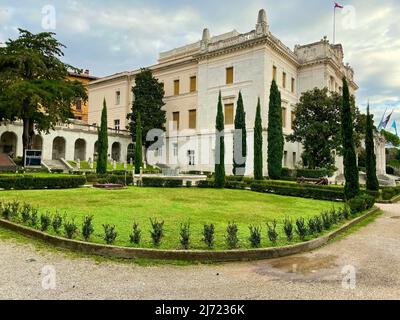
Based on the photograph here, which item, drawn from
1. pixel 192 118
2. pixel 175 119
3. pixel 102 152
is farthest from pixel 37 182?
pixel 175 119

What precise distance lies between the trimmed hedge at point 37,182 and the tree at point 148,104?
19949mm

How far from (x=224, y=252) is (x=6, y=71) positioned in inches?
1072

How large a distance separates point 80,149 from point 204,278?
41.2 metres

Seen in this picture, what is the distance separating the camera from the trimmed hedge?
1757 cm

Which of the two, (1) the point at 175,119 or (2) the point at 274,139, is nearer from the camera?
(2) the point at 274,139

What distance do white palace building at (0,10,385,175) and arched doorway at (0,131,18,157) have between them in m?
3.65

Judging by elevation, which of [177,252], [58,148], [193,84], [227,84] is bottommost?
[177,252]

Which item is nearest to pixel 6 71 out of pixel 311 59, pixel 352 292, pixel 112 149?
pixel 112 149

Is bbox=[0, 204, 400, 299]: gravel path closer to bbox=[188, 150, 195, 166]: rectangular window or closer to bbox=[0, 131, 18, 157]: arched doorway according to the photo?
bbox=[188, 150, 195, 166]: rectangular window

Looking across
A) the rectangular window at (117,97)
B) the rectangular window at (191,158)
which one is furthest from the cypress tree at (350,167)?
the rectangular window at (117,97)

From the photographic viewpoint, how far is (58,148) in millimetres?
40500

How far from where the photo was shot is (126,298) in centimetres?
425

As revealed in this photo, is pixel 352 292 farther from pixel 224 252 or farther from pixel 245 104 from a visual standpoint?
pixel 245 104

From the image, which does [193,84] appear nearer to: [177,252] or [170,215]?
[170,215]
